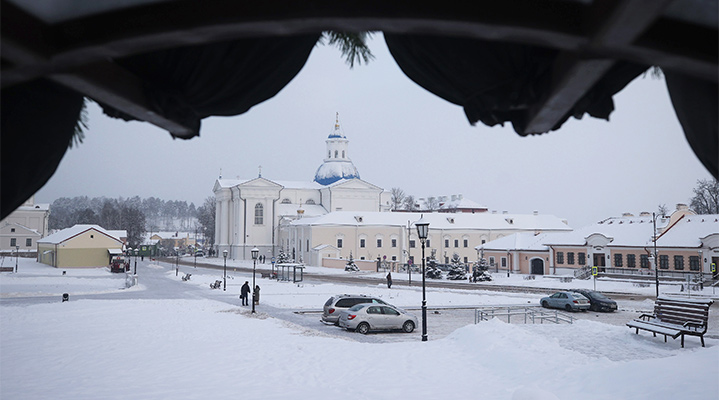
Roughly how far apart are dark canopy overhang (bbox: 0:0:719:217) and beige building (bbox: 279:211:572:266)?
63.7 meters

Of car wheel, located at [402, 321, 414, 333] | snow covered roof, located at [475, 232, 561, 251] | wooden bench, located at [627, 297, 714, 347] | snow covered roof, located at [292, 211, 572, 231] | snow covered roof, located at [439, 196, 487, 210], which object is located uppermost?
snow covered roof, located at [439, 196, 487, 210]

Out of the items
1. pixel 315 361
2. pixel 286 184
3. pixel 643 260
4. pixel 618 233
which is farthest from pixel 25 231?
pixel 315 361

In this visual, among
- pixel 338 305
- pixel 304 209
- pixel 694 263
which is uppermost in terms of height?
pixel 304 209

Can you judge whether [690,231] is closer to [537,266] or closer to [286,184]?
[537,266]

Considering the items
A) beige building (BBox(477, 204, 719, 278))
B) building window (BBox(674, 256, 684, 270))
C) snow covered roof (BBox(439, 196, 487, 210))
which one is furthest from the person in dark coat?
snow covered roof (BBox(439, 196, 487, 210))

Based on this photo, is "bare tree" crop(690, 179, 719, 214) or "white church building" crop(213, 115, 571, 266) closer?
"bare tree" crop(690, 179, 719, 214)

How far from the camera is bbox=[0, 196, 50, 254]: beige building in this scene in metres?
73.2

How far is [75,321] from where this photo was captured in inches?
743

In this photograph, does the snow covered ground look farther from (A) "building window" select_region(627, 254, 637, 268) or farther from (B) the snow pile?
(A) "building window" select_region(627, 254, 637, 268)

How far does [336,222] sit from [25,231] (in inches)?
1699

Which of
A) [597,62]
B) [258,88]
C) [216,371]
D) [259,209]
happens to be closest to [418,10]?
[597,62]

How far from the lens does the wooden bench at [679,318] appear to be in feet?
50.1

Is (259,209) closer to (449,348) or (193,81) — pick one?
(449,348)

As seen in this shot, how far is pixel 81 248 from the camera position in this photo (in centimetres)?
5859
